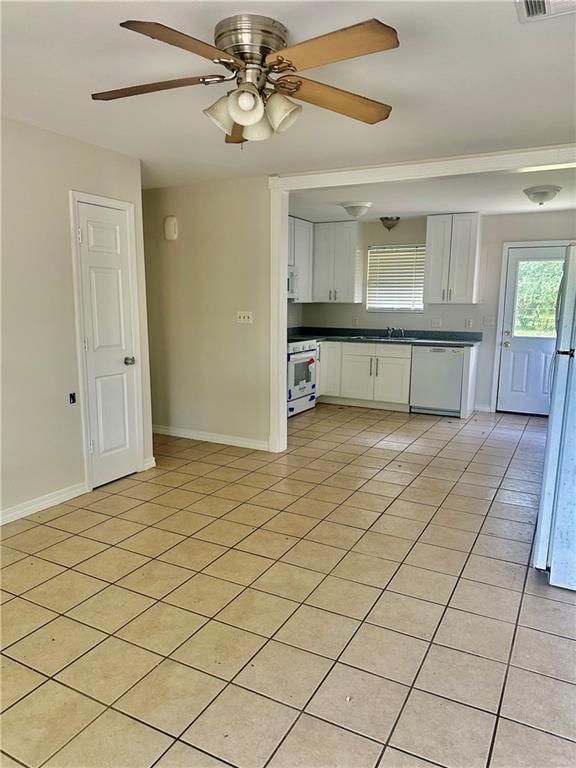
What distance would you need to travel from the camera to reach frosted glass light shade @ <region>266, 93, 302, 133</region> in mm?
2045

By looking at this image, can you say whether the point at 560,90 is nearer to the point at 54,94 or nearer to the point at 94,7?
the point at 94,7

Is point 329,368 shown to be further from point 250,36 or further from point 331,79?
point 250,36

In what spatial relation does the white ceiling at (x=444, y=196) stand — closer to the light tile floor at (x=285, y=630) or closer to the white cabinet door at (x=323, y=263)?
the white cabinet door at (x=323, y=263)

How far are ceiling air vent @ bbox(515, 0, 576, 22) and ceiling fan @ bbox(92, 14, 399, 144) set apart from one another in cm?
54

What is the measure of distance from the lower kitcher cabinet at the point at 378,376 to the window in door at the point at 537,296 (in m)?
1.44

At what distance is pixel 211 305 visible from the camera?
4777 mm

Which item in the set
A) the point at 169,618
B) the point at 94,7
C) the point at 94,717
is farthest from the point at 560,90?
the point at 94,717

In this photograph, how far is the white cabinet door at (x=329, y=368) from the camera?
6.64 m

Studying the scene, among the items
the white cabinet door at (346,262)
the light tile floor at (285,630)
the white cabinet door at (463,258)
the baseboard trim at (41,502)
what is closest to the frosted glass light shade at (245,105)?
the light tile floor at (285,630)

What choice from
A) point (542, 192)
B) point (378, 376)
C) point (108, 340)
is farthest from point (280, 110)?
point (378, 376)

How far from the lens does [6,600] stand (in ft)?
7.68

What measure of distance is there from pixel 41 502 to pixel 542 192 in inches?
188

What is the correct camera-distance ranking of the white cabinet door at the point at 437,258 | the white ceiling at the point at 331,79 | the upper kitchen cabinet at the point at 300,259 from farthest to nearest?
the upper kitchen cabinet at the point at 300,259, the white cabinet door at the point at 437,258, the white ceiling at the point at 331,79

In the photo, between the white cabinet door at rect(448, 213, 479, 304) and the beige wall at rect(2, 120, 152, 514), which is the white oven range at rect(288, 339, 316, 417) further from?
the beige wall at rect(2, 120, 152, 514)
